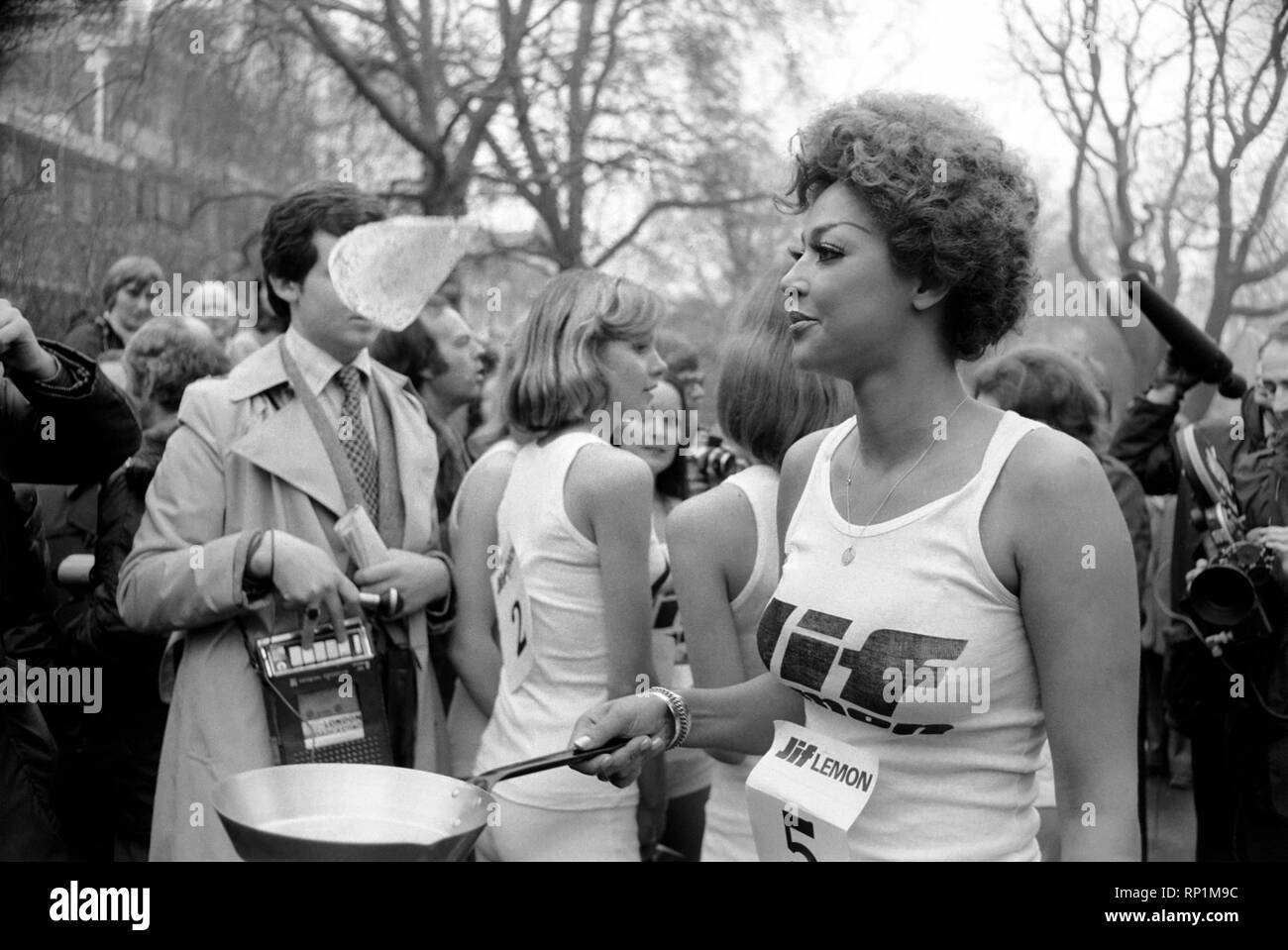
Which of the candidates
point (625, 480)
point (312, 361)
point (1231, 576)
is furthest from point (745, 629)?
point (1231, 576)

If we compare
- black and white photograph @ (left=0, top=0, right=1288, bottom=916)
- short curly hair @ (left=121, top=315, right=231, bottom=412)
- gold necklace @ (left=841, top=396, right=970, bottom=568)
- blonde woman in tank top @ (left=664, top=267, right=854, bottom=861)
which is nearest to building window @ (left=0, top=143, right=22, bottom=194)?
black and white photograph @ (left=0, top=0, right=1288, bottom=916)

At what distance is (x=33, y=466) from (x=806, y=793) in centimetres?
154

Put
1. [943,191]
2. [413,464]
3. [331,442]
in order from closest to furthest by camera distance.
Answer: [943,191] → [331,442] → [413,464]

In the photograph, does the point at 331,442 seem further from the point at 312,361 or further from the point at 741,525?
the point at 741,525

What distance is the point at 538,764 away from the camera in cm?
153

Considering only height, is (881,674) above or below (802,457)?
below

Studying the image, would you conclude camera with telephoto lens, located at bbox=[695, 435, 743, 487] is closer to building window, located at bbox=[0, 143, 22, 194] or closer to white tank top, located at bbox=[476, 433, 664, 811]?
white tank top, located at bbox=[476, 433, 664, 811]

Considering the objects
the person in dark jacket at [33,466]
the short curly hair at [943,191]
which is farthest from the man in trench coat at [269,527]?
the short curly hair at [943,191]

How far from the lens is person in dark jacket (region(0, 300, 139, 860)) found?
2.14 meters

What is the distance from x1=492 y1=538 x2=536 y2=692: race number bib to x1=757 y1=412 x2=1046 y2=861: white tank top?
0.80 meters

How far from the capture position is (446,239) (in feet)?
10.6
